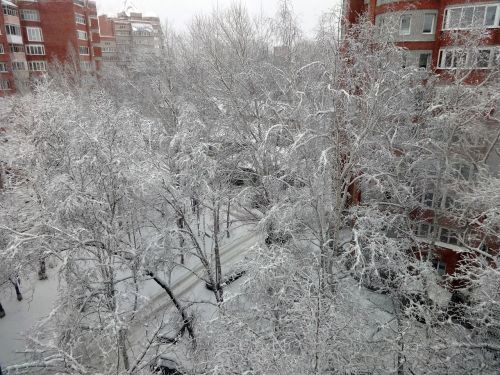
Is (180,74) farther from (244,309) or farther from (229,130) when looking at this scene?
(244,309)

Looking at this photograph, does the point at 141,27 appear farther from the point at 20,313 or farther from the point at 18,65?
the point at 20,313

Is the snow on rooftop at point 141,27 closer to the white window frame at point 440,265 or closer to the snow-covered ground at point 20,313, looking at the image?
the snow-covered ground at point 20,313

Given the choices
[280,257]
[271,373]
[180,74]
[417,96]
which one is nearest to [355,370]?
[271,373]

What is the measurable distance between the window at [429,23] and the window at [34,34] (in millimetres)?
42272

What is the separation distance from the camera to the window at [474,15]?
14.8 m

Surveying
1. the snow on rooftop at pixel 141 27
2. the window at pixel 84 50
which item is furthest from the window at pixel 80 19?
the snow on rooftop at pixel 141 27

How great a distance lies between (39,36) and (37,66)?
11.4 feet

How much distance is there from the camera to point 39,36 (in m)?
42.4

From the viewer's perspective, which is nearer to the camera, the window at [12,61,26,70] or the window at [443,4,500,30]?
the window at [443,4,500,30]

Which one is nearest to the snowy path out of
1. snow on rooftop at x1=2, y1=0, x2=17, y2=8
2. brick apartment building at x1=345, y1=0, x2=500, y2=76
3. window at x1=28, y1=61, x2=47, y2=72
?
brick apartment building at x1=345, y1=0, x2=500, y2=76

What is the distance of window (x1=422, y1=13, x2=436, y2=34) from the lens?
17.1m

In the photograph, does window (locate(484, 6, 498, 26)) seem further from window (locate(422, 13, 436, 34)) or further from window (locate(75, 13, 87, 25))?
window (locate(75, 13, 87, 25))

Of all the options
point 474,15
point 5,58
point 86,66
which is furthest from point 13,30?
point 474,15

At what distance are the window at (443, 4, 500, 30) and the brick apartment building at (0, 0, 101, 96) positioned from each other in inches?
1377
